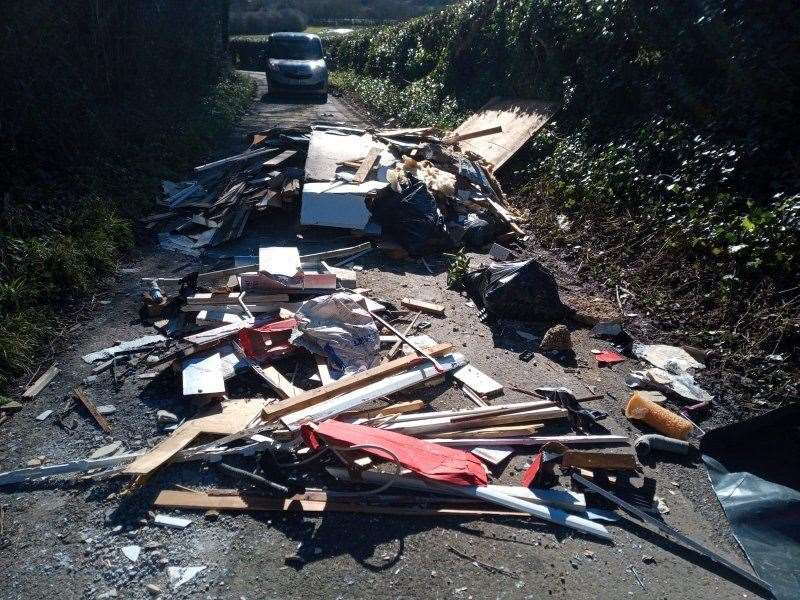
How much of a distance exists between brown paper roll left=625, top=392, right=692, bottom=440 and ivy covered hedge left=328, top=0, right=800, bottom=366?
142 cm

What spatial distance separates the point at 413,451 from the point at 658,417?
2037 mm

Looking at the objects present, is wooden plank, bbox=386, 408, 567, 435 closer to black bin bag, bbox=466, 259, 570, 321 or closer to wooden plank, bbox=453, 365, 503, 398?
wooden plank, bbox=453, 365, 503, 398

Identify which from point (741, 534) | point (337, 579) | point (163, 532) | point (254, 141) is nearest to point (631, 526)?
point (741, 534)

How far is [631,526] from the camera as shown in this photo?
10.7ft

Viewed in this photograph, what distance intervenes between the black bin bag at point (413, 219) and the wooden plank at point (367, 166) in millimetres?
829

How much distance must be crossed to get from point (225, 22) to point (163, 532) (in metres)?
22.6

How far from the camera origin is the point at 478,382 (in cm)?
450

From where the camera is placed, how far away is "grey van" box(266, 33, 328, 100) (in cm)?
→ 1814

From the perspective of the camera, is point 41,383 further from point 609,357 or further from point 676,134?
point 676,134

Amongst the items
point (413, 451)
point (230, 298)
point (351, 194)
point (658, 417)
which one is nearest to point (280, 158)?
point (351, 194)

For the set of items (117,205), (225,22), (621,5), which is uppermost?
(621,5)

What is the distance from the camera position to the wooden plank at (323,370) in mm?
4284

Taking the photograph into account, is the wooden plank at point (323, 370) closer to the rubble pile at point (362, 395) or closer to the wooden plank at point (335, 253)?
the rubble pile at point (362, 395)

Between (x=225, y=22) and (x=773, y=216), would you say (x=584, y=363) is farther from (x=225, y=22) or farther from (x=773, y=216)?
(x=225, y=22)
